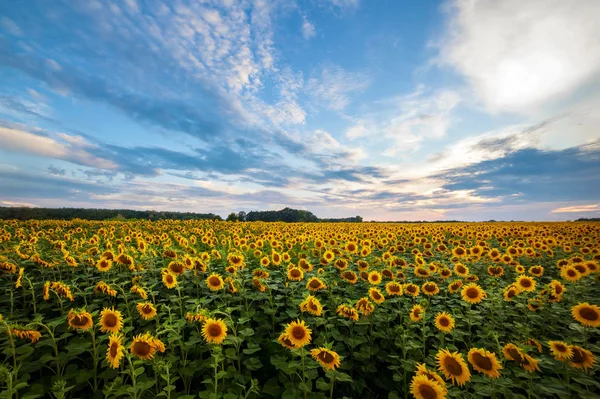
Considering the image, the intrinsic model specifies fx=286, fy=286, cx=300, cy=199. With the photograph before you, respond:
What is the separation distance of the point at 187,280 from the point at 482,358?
6.27 meters

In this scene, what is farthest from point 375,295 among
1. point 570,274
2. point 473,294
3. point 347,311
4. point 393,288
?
point 570,274

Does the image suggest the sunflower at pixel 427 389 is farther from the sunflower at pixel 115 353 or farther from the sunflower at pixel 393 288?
the sunflower at pixel 115 353

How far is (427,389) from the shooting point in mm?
3180

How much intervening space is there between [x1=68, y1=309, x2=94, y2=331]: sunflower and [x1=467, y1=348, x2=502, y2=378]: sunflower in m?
5.17

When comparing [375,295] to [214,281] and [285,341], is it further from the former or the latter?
[214,281]

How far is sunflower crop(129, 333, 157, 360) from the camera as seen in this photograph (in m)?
3.61

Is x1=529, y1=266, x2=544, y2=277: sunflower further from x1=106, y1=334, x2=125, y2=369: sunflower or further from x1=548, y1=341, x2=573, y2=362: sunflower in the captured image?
x1=106, y1=334, x2=125, y2=369: sunflower

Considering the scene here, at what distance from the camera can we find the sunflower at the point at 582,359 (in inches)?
148

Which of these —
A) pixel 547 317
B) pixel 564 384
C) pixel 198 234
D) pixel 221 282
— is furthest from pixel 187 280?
pixel 198 234

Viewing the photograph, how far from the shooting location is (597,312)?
4.73 m

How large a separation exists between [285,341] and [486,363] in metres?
2.64

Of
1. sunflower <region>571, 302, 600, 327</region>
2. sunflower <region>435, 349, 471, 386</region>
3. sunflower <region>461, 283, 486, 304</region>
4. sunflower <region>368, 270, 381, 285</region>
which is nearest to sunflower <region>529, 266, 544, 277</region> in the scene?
sunflower <region>461, 283, 486, 304</region>

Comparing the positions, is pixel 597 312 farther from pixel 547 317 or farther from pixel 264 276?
pixel 264 276

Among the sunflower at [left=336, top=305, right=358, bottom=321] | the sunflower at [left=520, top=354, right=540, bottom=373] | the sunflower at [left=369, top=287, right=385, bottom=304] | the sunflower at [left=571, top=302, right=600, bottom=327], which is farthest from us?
the sunflower at [left=369, top=287, right=385, bottom=304]
